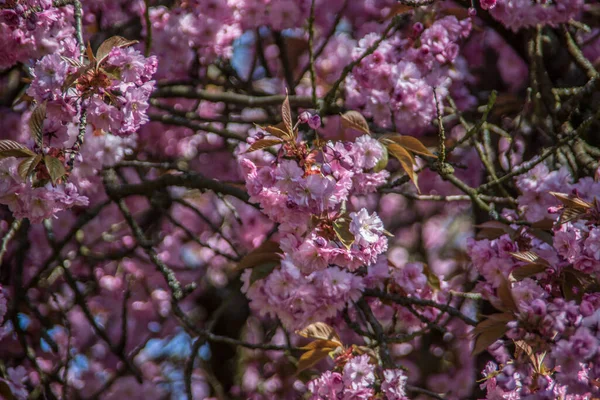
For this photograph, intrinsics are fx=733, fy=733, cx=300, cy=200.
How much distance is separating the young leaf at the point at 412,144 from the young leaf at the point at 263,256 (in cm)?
51

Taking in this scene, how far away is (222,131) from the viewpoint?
9.08 feet

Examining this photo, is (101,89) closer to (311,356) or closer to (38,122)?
(38,122)

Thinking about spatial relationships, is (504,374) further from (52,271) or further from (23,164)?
(52,271)

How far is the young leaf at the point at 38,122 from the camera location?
1759 mm

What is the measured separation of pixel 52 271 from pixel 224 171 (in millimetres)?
1379

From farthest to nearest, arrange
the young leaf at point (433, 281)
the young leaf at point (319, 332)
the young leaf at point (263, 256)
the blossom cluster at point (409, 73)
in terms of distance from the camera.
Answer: the blossom cluster at point (409, 73), the young leaf at point (433, 281), the young leaf at point (263, 256), the young leaf at point (319, 332)

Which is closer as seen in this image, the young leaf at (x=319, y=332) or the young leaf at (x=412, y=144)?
the young leaf at (x=412, y=144)

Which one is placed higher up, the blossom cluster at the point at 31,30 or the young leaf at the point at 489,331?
the blossom cluster at the point at 31,30

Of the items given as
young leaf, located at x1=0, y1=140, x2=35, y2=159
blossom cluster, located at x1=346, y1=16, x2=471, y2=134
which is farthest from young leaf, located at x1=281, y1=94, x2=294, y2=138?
blossom cluster, located at x1=346, y1=16, x2=471, y2=134

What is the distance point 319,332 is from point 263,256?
30cm

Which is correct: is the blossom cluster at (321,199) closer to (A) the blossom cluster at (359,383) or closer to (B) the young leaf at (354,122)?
(B) the young leaf at (354,122)

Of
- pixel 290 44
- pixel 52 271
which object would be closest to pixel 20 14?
pixel 52 271

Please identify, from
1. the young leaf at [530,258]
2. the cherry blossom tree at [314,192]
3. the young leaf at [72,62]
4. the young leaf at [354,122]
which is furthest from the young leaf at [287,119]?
the young leaf at [530,258]

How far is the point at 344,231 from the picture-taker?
189 centimetres
